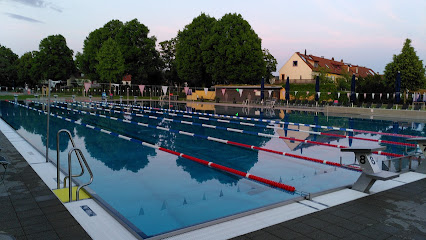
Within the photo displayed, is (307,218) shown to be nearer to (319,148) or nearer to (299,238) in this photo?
(299,238)

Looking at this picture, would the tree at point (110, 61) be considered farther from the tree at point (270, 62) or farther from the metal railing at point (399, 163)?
the metal railing at point (399, 163)

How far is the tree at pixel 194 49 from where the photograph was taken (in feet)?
146

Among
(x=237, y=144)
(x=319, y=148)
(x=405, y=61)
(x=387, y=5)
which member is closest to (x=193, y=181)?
(x=237, y=144)

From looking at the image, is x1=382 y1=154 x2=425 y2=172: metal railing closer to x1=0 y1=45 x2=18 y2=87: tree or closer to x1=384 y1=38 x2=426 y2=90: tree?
x1=384 y1=38 x2=426 y2=90: tree

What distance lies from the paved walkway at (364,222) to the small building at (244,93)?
1209 inches

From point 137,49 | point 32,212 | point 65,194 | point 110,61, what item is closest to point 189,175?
point 65,194

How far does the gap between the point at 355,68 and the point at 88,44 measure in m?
49.3

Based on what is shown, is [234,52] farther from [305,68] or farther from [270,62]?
[305,68]

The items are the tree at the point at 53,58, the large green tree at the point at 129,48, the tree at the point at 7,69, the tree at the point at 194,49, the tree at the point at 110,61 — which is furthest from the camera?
the tree at the point at 7,69

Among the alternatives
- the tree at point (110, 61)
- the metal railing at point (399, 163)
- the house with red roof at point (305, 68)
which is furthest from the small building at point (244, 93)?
the metal railing at point (399, 163)

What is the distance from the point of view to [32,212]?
404 cm

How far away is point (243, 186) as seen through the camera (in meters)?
6.36

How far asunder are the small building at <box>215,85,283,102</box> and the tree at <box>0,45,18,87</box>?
50.0m

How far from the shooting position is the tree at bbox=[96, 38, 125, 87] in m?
45.1
